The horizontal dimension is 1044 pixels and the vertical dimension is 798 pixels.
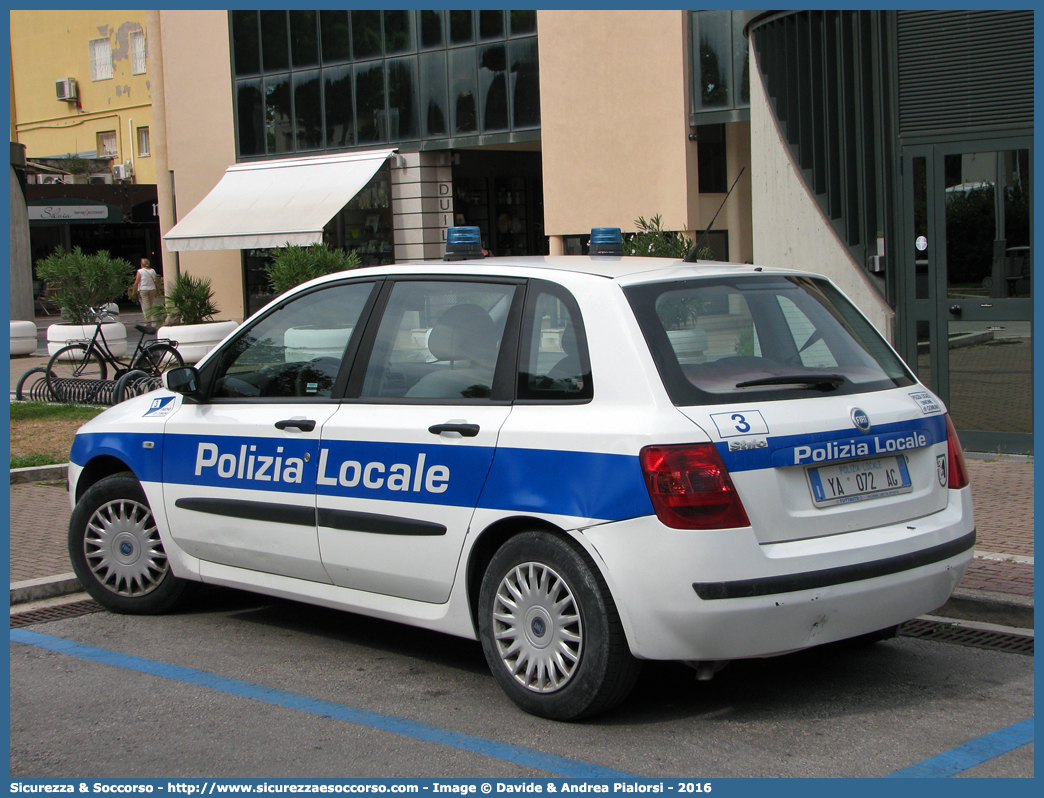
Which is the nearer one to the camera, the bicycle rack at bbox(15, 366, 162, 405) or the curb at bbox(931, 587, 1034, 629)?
the curb at bbox(931, 587, 1034, 629)

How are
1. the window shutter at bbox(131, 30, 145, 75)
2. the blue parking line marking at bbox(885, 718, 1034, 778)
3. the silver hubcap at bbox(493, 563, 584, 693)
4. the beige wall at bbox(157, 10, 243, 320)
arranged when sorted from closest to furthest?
the blue parking line marking at bbox(885, 718, 1034, 778) < the silver hubcap at bbox(493, 563, 584, 693) < the beige wall at bbox(157, 10, 243, 320) < the window shutter at bbox(131, 30, 145, 75)

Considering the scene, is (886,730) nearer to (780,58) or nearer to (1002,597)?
(1002,597)

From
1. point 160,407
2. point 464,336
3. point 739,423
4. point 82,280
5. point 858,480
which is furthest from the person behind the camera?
point 82,280

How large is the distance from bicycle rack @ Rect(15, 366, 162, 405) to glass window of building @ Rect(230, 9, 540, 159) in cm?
1413

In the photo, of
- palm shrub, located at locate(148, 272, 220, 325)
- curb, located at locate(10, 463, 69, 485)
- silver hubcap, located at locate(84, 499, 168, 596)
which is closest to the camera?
silver hubcap, located at locate(84, 499, 168, 596)

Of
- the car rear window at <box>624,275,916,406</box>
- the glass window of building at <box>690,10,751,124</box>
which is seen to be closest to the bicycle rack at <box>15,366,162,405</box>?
the car rear window at <box>624,275,916,406</box>

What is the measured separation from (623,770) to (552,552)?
79 cm

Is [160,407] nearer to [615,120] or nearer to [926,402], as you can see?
[926,402]

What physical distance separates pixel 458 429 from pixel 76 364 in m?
12.5

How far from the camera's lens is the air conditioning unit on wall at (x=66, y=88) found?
163 feet

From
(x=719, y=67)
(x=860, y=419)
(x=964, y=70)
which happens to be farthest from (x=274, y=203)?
(x=860, y=419)

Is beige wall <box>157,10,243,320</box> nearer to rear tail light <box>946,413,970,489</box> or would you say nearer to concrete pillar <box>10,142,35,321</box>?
concrete pillar <box>10,142,35,321</box>

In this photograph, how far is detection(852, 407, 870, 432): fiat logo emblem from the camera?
14.6 feet

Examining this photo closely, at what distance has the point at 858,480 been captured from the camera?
4.45m
